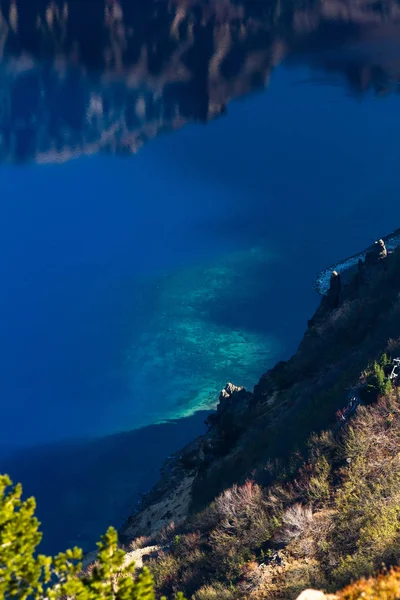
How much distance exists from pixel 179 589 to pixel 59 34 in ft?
442

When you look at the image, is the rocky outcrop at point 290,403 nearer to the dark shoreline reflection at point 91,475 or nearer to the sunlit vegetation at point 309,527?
the sunlit vegetation at point 309,527

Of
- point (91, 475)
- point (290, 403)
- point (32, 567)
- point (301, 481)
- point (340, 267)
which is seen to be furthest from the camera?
point (340, 267)

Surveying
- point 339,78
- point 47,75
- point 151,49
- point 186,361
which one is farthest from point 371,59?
point 186,361

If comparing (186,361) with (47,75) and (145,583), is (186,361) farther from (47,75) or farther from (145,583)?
(47,75)

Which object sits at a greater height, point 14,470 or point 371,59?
point 371,59

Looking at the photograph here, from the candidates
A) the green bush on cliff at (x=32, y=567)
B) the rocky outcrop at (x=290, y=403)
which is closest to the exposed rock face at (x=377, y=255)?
the rocky outcrop at (x=290, y=403)

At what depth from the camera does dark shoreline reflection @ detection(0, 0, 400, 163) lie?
104125 millimetres

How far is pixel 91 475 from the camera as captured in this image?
169 feet

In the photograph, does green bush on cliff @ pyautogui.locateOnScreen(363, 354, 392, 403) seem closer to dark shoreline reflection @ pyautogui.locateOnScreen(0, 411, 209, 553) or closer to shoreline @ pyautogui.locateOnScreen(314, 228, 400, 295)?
dark shoreline reflection @ pyautogui.locateOnScreen(0, 411, 209, 553)

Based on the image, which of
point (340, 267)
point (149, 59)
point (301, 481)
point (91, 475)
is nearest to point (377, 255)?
point (340, 267)

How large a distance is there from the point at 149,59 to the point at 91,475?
95745 mm

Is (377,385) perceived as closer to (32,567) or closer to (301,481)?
(301,481)

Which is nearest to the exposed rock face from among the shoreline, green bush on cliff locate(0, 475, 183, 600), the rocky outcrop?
the rocky outcrop

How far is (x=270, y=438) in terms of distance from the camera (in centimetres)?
3344
